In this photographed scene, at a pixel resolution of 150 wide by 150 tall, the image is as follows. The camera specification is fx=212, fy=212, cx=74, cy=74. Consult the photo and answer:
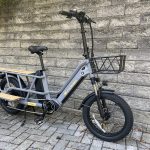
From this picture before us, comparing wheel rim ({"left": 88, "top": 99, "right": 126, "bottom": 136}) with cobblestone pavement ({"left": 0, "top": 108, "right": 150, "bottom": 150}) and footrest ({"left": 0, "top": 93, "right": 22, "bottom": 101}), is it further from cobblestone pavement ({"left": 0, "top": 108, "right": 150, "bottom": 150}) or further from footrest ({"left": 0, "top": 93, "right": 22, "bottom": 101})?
footrest ({"left": 0, "top": 93, "right": 22, "bottom": 101})

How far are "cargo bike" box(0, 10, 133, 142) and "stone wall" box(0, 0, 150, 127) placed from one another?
25 cm

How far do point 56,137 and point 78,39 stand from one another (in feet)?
5.51

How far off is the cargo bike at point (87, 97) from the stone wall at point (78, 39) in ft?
0.83

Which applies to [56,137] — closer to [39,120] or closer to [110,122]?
[39,120]

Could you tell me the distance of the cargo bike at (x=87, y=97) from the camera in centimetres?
291

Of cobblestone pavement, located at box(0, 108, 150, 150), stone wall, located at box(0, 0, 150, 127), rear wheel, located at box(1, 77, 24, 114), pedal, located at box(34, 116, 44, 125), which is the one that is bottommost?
cobblestone pavement, located at box(0, 108, 150, 150)

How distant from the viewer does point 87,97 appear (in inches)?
122

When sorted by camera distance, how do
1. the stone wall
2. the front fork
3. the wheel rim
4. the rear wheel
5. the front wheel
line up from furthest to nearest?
1. the rear wheel
2. the stone wall
3. the wheel rim
4. the front fork
5. the front wheel

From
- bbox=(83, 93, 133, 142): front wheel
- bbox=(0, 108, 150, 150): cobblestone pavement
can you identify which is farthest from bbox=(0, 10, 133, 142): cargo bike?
bbox=(0, 108, 150, 150): cobblestone pavement

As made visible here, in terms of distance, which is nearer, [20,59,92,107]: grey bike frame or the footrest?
[20,59,92,107]: grey bike frame

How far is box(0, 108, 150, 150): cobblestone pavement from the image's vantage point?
2.88 m

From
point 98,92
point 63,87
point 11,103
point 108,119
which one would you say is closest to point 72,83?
point 63,87

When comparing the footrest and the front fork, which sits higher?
the front fork

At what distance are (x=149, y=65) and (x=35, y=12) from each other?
230 cm
